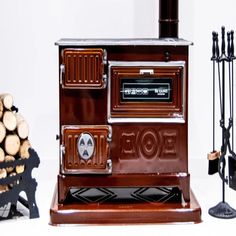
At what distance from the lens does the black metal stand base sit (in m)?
2.30

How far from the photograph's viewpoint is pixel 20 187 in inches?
89.0

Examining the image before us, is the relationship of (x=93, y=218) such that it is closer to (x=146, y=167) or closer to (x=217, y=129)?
(x=146, y=167)

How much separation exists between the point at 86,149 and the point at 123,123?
169mm

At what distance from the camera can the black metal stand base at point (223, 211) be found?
230cm

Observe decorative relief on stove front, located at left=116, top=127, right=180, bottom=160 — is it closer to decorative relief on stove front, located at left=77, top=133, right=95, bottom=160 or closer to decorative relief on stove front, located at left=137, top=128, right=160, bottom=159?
decorative relief on stove front, located at left=137, top=128, right=160, bottom=159

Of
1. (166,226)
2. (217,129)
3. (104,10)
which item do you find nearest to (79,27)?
(104,10)

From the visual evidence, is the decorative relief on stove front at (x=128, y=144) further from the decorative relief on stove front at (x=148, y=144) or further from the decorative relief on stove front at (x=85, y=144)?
the decorative relief on stove front at (x=85, y=144)

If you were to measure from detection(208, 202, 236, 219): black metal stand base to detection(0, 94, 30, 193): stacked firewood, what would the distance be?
74 centimetres

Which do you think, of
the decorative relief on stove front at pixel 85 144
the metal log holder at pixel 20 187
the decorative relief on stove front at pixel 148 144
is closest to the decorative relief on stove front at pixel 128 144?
the decorative relief on stove front at pixel 148 144

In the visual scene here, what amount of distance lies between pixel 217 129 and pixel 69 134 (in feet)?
3.00

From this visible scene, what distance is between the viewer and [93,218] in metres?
2.25

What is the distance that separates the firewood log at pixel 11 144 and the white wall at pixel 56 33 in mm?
578

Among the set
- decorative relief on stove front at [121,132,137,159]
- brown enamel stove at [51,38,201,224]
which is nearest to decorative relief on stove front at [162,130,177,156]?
brown enamel stove at [51,38,201,224]

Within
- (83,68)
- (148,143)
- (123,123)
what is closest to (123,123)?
(123,123)
